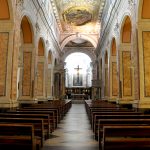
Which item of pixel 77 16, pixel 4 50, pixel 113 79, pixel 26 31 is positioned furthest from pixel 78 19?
pixel 4 50

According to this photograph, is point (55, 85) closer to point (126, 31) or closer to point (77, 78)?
point (126, 31)

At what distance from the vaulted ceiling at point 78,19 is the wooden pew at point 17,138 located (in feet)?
51.4

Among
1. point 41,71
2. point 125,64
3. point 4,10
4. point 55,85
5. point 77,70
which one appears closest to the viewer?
point 4,10

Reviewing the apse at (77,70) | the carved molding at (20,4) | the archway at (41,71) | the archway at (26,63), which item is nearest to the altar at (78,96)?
the apse at (77,70)

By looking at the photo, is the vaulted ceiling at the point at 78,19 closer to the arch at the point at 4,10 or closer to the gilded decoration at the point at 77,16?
the gilded decoration at the point at 77,16

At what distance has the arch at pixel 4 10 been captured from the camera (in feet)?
27.8

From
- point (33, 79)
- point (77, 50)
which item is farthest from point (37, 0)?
point (77, 50)

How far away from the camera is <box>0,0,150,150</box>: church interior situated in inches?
159

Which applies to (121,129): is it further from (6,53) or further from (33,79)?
(33,79)

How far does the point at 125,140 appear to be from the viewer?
3809 mm

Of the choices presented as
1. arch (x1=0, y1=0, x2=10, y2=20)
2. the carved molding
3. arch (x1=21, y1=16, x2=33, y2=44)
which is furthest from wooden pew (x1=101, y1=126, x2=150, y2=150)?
arch (x1=21, y1=16, x2=33, y2=44)

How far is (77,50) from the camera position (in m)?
31.7

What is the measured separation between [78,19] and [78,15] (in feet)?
4.06

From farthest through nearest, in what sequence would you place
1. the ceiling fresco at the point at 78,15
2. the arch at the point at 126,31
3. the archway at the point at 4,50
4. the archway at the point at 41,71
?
the ceiling fresco at the point at 78,15 < the archway at the point at 41,71 < the arch at the point at 126,31 < the archway at the point at 4,50
